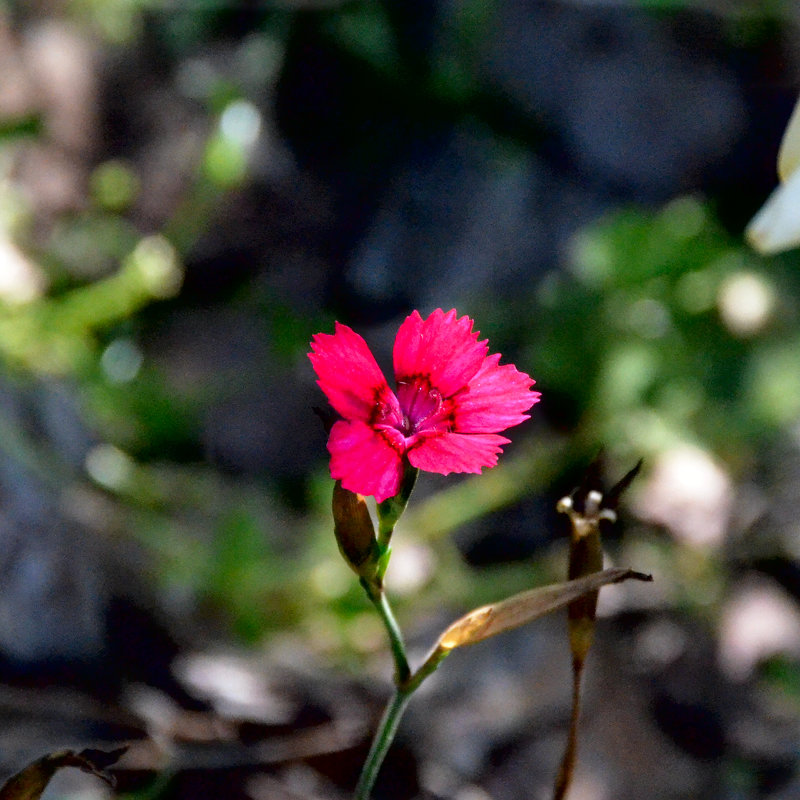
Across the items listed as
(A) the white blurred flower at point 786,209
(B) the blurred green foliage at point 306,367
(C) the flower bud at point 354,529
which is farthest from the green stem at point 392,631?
(B) the blurred green foliage at point 306,367

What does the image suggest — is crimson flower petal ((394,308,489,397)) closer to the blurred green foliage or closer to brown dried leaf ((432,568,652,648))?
brown dried leaf ((432,568,652,648))

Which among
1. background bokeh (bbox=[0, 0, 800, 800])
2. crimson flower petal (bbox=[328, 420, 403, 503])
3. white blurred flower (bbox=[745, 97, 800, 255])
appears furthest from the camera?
background bokeh (bbox=[0, 0, 800, 800])

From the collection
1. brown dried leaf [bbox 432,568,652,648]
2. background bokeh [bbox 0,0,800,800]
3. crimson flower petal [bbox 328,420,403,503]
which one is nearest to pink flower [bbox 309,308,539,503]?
crimson flower petal [bbox 328,420,403,503]

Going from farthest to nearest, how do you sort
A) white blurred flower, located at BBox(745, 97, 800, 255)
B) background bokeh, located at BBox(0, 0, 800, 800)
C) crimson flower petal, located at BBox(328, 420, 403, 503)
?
1. background bokeh, located at BBox(0, 0, 800, 800)
2. white blurred flower, located at BBox(745, 97, 800, 255)
3. crimson flower petal, located at BBox(328, 420, 403, 503)

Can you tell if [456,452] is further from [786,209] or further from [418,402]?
[786,209]

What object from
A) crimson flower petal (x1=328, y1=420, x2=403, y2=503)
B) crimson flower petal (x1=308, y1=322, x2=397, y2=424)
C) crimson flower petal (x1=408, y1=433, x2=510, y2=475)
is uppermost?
crimson flower petal (x1=308, y1=322, x2=397, y2=424)

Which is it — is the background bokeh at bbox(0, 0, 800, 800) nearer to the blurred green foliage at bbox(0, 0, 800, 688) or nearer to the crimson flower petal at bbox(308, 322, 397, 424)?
the blurred green foliage at bbox(0, 0, 800, 688)

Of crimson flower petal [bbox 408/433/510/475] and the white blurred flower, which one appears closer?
crimson flower petal [bbox 408/433/510/475]

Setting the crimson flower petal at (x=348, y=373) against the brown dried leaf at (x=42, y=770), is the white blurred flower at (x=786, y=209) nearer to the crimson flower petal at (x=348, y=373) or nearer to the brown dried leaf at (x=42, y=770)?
the crimson flower petal at (x=348, y=373)

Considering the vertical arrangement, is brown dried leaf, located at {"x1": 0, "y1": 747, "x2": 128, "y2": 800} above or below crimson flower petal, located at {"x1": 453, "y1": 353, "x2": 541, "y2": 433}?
below
